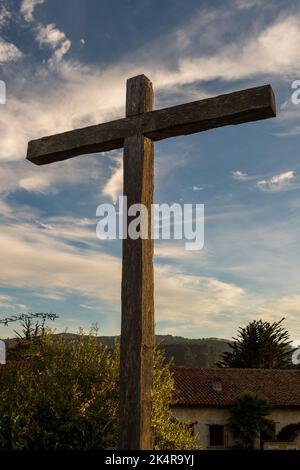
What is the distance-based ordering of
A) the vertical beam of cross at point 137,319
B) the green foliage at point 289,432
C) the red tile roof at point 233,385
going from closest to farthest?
the vertical beam of cross at point 137,319 → the green foliage at point 289,432 → the red tile roof at point 233,385

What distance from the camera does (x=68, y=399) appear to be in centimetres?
1003

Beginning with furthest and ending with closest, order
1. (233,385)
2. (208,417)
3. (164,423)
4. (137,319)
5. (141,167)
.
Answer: (233,385)
(208,417)
(164,423)
(141,167)
(137,319)

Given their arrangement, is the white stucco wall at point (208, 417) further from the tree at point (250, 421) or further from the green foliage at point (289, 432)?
the tree at point (250, 421)

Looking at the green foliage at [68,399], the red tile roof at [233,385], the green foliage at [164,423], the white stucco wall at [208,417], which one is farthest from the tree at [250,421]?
the green foliage at [68,399]

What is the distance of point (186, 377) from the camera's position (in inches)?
1389

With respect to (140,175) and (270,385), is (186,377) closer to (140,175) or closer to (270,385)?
(270,385)

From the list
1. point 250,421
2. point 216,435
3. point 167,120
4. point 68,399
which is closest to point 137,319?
point 167,120

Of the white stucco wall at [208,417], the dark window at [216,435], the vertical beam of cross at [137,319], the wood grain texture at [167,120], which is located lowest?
the dark window at [216,435]

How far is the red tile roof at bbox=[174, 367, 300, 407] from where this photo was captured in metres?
32.3

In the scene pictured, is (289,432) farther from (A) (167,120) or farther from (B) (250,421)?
(A) (167,120)

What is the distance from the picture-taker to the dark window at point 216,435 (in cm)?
3156

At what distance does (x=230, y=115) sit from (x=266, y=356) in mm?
36463

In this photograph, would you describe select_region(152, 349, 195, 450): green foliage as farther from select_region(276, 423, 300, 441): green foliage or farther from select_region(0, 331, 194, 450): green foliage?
select_region(276, 423, 300, 441): green foliage

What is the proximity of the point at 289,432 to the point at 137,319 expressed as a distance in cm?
2985
